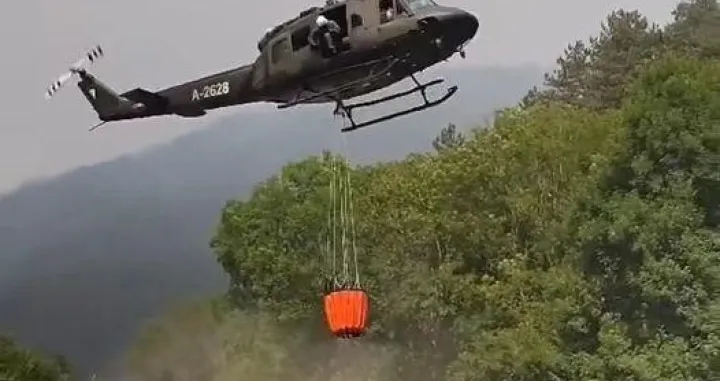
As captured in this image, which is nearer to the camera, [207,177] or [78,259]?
[78,259]

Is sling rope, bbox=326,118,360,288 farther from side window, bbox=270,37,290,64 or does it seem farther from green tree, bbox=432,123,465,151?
green tree, bbox=432,123,465,151

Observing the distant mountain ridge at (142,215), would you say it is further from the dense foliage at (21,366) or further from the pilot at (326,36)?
the pilot at (326,36)

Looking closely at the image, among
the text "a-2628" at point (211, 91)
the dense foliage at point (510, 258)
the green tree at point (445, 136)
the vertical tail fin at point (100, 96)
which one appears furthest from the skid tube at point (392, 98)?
the green tree at point (445, 136)

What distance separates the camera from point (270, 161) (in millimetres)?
70250

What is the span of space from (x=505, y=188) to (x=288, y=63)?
45.9ft

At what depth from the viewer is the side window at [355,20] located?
51.4 ft

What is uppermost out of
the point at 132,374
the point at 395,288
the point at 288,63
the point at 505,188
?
the point at 288,63

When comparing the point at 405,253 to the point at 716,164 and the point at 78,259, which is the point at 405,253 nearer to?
the point at 716,164

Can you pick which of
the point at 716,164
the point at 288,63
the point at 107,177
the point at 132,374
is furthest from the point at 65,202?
the point at 288,63

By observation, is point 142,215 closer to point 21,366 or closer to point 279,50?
point 21,366

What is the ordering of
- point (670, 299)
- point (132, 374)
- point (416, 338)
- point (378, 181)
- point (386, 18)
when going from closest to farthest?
point (386, 18), point (670, 299), point (416, 338), point (378, 181), point (132, 374)

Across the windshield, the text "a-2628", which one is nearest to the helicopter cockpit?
the windshield

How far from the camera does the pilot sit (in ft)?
51.3

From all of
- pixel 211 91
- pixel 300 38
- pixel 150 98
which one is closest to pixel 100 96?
pixel 150 98
